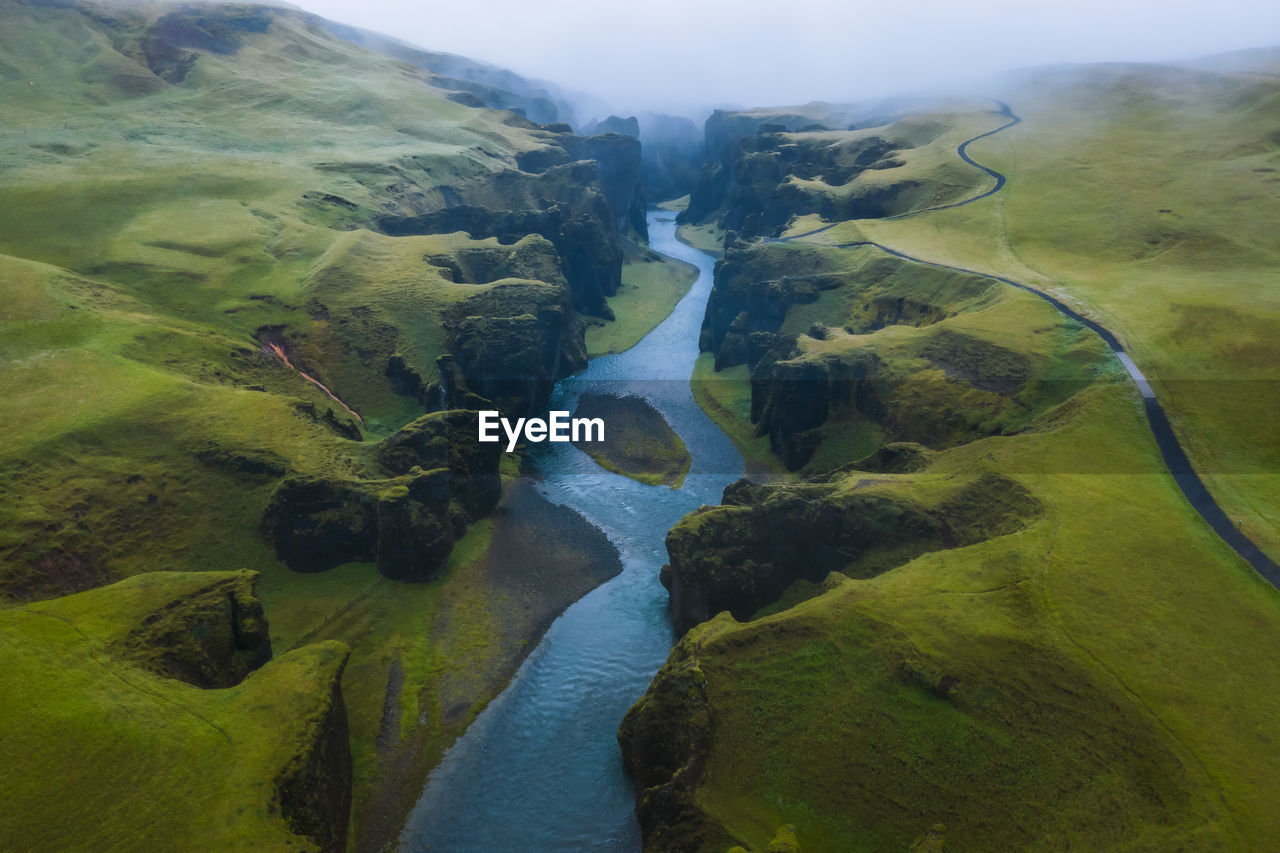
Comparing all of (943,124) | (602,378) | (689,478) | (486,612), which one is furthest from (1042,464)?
(943,124)

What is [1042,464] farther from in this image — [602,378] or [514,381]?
[602,378]

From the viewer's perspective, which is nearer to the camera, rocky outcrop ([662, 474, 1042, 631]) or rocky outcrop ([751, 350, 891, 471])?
rocky outcrop ([662, 474, 1042, 631])

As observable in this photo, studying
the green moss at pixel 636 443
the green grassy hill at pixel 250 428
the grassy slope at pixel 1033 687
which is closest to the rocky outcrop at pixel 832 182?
the green grassy hill at pixel 250 428

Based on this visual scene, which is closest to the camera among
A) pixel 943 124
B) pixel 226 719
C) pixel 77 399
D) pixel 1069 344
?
pixel 226 719

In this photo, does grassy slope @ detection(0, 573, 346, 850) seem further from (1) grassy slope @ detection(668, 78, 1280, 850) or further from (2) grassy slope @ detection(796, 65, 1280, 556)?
(2) grassy slope @ detection(796, 65, 1280, 556)

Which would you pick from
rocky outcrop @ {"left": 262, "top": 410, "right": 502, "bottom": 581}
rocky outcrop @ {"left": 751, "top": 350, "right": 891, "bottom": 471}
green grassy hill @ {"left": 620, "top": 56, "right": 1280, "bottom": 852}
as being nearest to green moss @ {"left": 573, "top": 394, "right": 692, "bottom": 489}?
green grassy hill @ {"left": 620, "top": 56, "right": 1280, "bottom": 852}

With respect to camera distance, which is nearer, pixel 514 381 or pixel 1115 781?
pixel 1115 781

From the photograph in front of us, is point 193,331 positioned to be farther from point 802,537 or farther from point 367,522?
point 802,537
